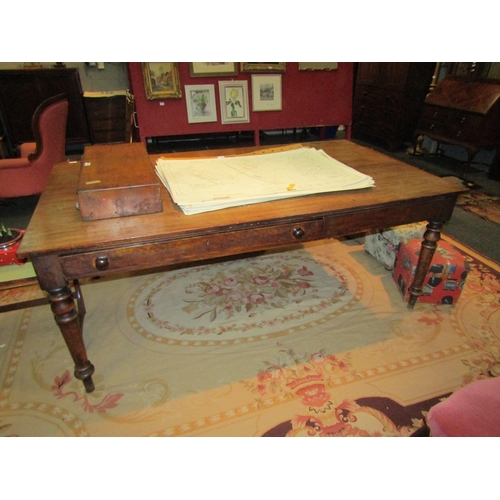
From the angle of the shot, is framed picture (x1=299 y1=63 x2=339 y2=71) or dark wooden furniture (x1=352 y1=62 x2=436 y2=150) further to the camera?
dark wooden furniture (x1=352 y1=62 x2=436 y2=150)

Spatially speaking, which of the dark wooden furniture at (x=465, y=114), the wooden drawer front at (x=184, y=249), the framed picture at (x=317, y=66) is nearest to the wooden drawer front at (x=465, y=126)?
the dark wooden furniture at (x=465, y=114)

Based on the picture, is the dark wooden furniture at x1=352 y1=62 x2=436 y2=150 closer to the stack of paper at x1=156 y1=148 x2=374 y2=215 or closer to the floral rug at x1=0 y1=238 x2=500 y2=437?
the floral rug at x1=0 y1=238 x2=500 y2=437

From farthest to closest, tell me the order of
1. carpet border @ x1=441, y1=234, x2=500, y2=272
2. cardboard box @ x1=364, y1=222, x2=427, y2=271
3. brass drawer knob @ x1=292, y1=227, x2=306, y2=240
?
carpet border @ x1=441, y1=234, x2=500, y2=272 < cardboard box @ x1=364, y1=222, x2=427, y2=271 < brass drawer knob @ x1=292, y1=227, x2=306, y2=240

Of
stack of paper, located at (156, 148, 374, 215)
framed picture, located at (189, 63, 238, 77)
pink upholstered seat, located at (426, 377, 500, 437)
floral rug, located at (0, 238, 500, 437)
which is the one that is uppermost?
framed picture, located at (189, 63, 238, 77)

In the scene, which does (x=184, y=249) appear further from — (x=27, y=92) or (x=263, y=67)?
(x=27, y=92)

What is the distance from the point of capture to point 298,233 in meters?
1.40

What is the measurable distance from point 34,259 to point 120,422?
2.52ft

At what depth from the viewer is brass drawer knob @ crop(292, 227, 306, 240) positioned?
1394 mm

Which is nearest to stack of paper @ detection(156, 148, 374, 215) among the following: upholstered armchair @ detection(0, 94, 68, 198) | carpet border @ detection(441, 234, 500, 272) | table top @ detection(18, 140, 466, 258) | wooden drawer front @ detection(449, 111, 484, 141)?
table top @ detection(18, 140, 466, 258)

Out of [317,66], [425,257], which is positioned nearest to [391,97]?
[317,66]

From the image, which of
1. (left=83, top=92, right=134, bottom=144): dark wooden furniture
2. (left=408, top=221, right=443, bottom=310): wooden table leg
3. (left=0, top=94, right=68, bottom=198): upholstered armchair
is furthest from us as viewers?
(left=83, top=92, right=134, bottom=144): dark wooden furniture

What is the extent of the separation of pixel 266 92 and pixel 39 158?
8.05 feet

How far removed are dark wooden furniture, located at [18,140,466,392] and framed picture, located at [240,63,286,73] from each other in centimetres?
262
